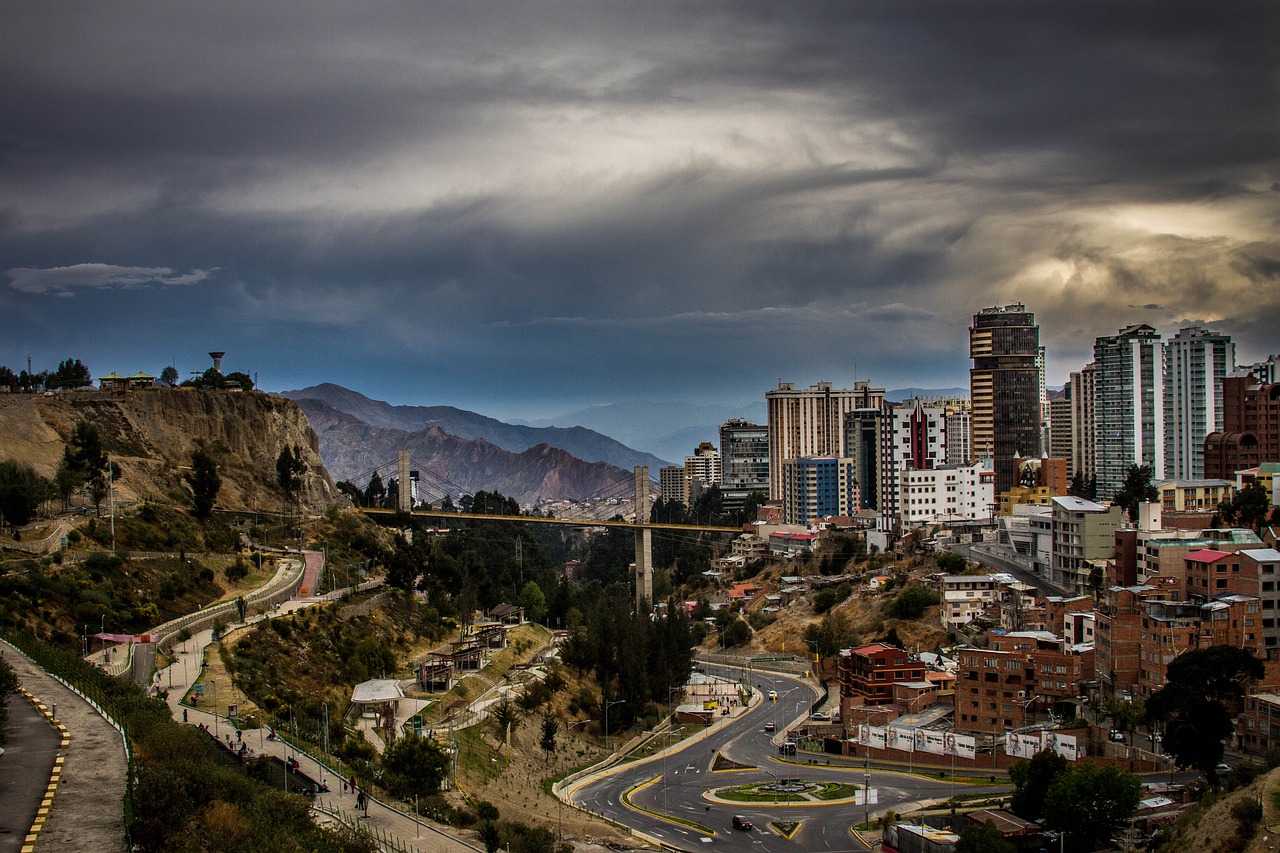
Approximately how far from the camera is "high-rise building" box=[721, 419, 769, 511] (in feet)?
324

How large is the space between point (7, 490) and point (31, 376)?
84.6 feet

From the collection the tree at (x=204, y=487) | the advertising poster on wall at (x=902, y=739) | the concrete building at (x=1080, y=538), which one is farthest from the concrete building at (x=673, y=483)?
the advertising poster on wall at (x=902, y=739)

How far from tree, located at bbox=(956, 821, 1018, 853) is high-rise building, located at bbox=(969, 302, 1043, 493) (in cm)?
5746

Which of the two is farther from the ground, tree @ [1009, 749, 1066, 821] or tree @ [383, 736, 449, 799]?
tree @ [383, 736, 449, 799]

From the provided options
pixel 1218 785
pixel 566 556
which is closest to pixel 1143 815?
pixel 1218 785

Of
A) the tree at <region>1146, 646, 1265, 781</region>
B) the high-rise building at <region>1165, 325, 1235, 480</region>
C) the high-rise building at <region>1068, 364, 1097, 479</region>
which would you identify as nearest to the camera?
the tree at <region>1146, 646, 1265, 781</region>

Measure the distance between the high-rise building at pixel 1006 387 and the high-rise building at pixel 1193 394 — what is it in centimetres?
1163

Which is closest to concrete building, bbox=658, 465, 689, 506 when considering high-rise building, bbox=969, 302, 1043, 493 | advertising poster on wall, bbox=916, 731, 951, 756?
high-rise building, bbox=969, 302, 1043, 493

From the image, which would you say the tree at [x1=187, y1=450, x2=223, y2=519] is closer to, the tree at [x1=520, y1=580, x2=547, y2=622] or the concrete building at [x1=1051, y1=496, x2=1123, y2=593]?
the tree at [x1=520, y1=580, x2=547, y2=622]

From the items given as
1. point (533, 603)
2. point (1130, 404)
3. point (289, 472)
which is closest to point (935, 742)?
point (533, 603)

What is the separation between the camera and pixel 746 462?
101 m

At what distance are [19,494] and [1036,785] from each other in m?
24.6

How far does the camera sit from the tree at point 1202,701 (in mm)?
24938

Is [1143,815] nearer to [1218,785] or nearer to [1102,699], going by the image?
[1218,785]
